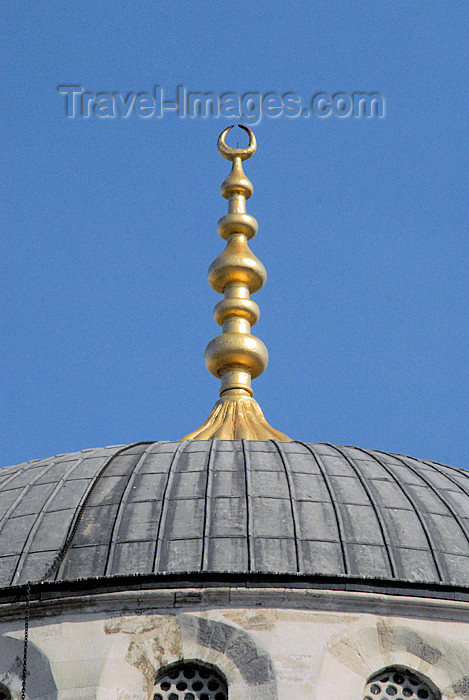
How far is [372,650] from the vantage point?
22.2 metres

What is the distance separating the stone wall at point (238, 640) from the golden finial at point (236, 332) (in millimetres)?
7579

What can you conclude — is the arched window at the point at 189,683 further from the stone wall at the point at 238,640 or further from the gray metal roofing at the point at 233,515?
the gray metal roofing at the point at 233,515

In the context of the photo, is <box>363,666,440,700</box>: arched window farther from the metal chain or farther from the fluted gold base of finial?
the fluted gold base of finial

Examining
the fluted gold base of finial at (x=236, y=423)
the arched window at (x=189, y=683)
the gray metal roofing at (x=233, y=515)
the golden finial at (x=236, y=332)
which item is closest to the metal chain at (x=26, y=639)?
the gray metal roofing at (x=233, y=515)

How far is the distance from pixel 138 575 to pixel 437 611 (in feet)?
13.8

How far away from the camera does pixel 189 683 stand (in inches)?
864

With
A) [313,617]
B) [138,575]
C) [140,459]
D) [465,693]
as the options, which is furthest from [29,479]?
[465,693]

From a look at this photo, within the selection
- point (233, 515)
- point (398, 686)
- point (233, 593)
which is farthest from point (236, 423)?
point (398, 686)

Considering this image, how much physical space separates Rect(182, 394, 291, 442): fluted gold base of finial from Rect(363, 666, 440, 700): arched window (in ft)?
25.1

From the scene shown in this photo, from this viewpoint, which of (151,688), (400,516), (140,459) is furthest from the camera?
(140,459)

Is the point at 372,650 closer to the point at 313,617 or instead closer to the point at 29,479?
the point at 313,617

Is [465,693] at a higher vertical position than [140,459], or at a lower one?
lower

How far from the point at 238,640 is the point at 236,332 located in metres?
12.0

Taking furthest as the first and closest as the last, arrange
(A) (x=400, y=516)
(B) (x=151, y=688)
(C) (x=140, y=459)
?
(C) (x=140, y=459), (A) (x=400, y=516), (B) (x=151, y=688)
